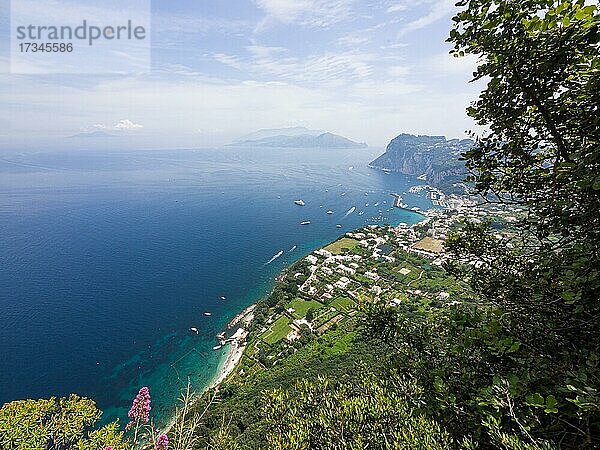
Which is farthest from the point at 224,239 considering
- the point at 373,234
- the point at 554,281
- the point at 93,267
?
the point at 554,281

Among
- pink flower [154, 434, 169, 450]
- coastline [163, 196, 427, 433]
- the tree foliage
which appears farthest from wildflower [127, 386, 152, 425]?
coastline [163, 196, 427, 433]

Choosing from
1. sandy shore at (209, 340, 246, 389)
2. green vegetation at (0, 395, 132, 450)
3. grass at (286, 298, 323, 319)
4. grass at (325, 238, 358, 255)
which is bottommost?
sandy shore at (209, 340, 246, 389)

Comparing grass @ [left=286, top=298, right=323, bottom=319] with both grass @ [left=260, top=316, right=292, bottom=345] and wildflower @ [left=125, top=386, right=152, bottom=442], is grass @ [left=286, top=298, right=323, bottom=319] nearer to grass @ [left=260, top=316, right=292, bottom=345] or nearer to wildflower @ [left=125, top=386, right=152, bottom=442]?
grass @ [left=260, top=316, right=292, bottom=345]

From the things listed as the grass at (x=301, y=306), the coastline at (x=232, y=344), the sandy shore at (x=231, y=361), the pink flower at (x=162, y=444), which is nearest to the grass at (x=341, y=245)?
the grass at (x=301, y=306)

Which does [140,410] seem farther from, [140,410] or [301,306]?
[301,306]

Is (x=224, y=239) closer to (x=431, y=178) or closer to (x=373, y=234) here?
(x=373, y=234)

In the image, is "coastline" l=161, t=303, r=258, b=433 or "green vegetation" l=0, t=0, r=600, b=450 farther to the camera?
"coastline" l=161, t=303, r=258, b=433

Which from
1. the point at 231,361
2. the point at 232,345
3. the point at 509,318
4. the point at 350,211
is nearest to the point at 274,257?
the point at 232,345
